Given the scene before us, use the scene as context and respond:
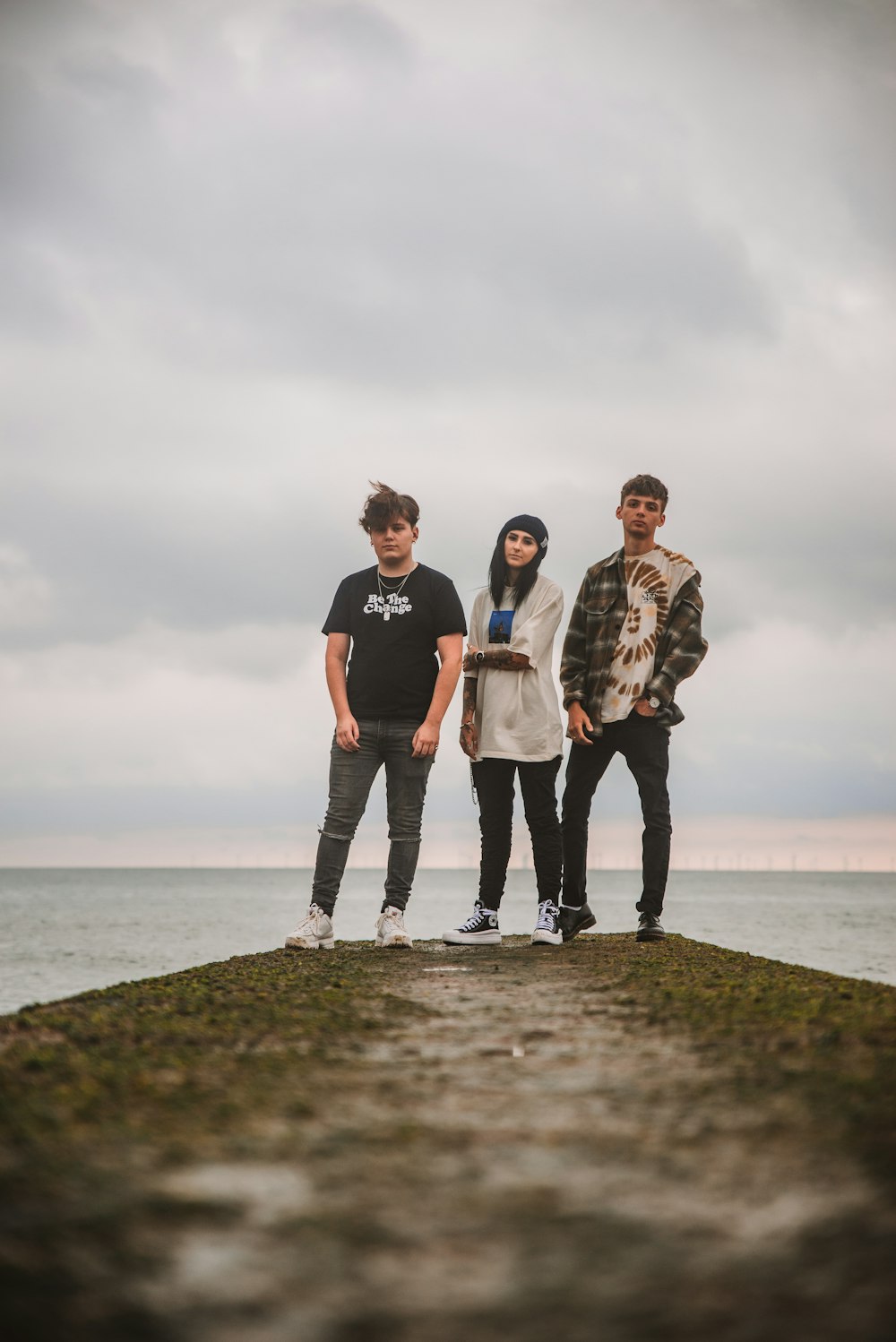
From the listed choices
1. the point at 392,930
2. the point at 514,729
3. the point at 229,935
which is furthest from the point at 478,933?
the point at 229,935

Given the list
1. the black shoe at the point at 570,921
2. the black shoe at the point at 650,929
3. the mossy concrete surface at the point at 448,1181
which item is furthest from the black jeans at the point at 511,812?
the mossy concrete surface at the point at 448,1181

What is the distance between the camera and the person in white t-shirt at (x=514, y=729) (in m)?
6.34

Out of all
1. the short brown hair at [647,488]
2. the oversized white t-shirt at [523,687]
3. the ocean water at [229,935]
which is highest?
the short brown hair at [647,488]

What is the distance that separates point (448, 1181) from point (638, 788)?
491 centimetres

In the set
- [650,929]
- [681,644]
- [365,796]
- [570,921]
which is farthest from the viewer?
[570,921]

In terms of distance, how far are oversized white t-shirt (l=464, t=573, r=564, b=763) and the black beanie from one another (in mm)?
151

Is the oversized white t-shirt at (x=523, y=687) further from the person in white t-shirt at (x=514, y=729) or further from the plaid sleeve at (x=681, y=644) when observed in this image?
the plaid sleeve at (x=681, y=644)

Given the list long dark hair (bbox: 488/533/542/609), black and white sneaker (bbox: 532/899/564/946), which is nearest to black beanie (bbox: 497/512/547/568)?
long dark hair (bbox: 488/533/542/609)

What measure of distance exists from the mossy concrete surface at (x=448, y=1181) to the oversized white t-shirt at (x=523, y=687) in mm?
3459

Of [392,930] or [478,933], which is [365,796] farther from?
[478,933]

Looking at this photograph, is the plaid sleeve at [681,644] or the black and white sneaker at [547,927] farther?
the black and white sneaker at [547,927]

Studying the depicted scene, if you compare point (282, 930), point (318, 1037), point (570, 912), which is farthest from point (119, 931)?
point (318, 1037)

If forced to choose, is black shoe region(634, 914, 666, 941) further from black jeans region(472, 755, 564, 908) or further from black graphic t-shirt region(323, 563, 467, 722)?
black graphic t-shirt region(323, 563, 467, 722)

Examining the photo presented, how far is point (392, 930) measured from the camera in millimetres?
6090
